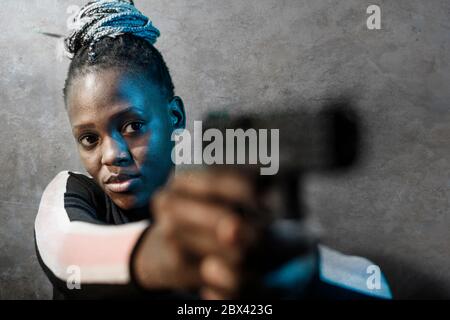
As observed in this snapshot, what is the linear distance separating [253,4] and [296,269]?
122 cm

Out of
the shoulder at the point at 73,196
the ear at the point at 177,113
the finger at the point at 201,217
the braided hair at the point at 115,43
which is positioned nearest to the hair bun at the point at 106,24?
the braided hair at the point at 115,43

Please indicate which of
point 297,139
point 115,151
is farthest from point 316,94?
point 115,151

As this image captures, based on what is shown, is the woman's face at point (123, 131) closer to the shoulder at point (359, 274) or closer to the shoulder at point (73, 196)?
the shoulder at point (73, 196)

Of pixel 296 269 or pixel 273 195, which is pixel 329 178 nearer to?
pixel 273 195

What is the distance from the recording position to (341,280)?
1691mm

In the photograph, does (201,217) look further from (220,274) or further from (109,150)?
(109,150)

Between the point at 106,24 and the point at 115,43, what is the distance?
0.31 feet

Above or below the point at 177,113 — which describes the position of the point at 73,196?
below

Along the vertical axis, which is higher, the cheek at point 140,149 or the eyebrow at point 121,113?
the eyebrow at point 121,113

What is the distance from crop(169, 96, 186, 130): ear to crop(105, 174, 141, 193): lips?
0.87 feet

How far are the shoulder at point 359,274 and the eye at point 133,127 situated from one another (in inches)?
33.1

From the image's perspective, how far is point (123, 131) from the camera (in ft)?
5.77

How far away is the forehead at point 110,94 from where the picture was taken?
68.6 inches
